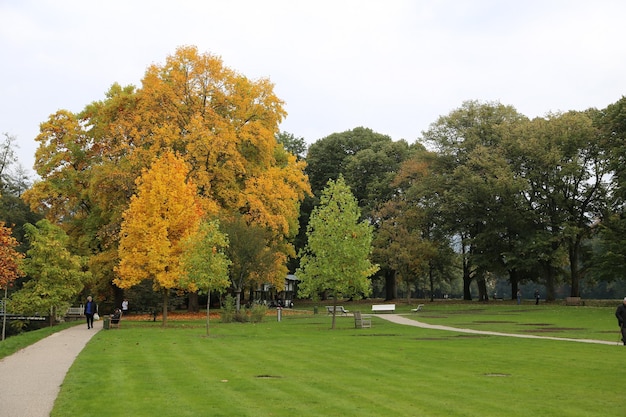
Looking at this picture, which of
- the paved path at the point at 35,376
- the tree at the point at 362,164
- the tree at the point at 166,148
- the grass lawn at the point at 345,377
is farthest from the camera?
the tree at the point at 362,164

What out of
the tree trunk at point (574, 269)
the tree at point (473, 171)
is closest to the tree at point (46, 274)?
the tree at point (473, 171)

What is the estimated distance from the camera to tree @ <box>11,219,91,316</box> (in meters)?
34.9

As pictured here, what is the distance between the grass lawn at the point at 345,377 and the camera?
37.2ft

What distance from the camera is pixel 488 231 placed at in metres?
58.9

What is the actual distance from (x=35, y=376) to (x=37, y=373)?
23.6 inches

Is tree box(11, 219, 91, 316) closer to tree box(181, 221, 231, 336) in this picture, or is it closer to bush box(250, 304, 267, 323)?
tree box(181, 221, 231, 336)

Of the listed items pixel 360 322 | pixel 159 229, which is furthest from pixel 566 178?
pixel 159 229

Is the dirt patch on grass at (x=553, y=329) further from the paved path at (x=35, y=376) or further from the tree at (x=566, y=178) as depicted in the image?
the tree at (x=566, y=178)

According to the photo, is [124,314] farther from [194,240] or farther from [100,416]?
[100,416]

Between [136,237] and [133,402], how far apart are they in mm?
24529

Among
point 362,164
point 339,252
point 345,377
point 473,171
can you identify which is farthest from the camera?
point 362,164

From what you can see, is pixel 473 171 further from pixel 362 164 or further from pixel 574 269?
pixel 362 164

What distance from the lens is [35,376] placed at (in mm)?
15594

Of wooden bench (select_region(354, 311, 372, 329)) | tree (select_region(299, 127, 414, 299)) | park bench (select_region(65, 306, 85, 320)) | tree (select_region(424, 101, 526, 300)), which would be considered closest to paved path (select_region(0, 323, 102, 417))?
wooden bench (select_region(354, 311, 372, 329))
